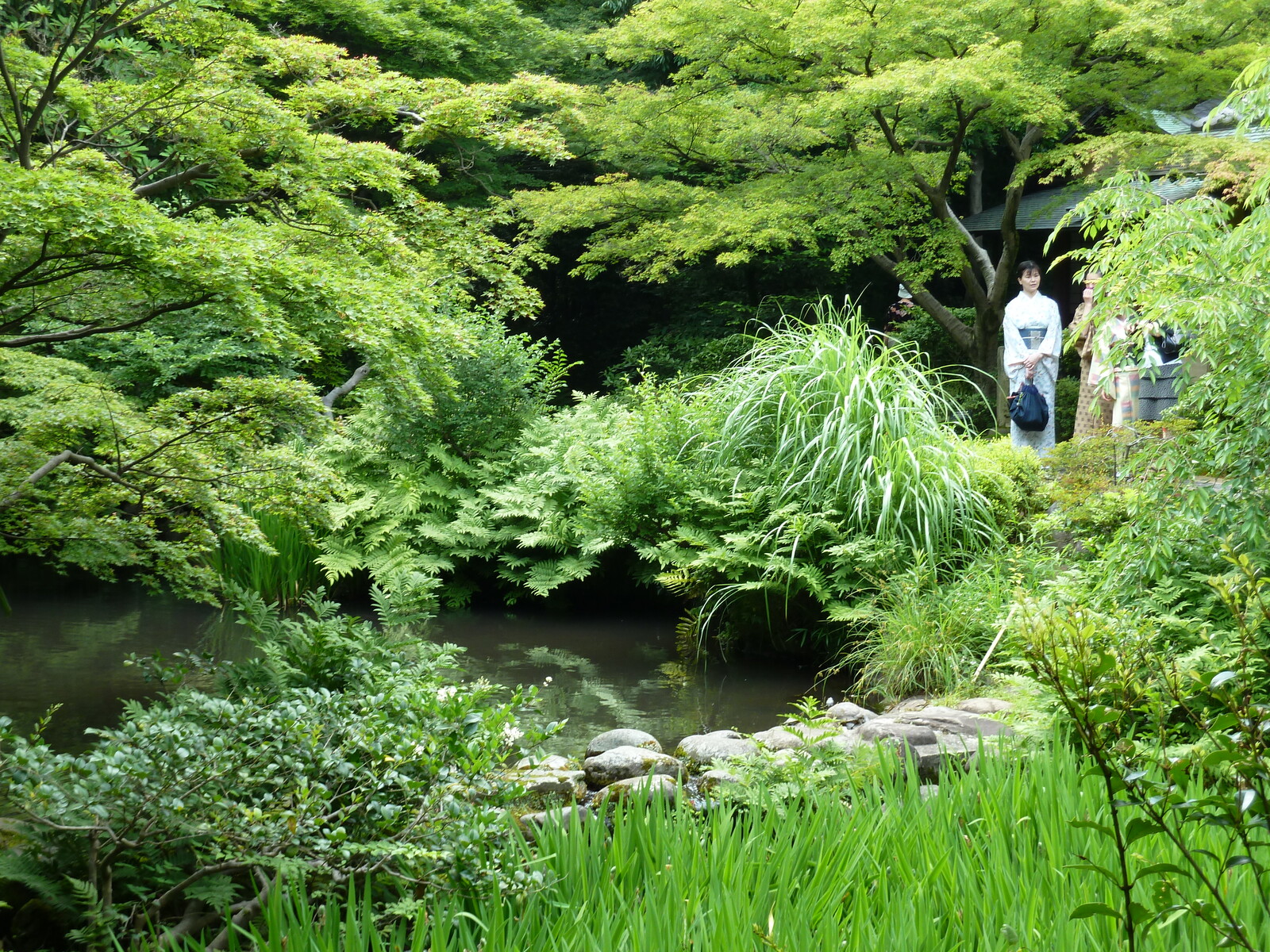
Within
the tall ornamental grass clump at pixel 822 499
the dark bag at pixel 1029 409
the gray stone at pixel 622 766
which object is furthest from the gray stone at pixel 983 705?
the dark bag at pixel 1029 409

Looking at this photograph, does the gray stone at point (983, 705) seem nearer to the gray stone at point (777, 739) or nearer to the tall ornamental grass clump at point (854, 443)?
the gray stone at point (777, 739)

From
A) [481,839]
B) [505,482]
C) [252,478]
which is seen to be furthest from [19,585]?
[481,839]

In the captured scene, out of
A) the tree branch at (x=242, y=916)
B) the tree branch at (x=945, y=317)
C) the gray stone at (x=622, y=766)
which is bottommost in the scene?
the gray stone at (x=622, y=766)

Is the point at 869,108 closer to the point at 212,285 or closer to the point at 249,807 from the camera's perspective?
the point at 212,285

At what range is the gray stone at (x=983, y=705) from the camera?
Result: 5039mm

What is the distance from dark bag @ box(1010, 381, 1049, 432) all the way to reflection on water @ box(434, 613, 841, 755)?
3.05 metres

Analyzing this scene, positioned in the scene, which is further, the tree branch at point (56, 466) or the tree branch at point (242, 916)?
the tree branch at point (56, 466)

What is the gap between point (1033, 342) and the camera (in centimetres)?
877

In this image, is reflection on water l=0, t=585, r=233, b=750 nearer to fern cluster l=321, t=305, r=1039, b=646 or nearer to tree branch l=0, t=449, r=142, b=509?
tree branch l=0, t=449, r=142, b=509

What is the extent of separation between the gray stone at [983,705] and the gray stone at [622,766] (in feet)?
4.97

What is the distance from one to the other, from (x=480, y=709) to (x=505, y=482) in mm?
6977

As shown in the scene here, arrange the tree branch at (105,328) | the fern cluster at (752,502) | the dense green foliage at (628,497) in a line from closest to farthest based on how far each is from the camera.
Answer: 1. the dense green foliage at (628,497)
2. the tree branch at (105,328)
3. the fern cluster at (752,502)

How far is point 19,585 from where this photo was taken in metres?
10.2

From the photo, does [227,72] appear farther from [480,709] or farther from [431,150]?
[431,150]
